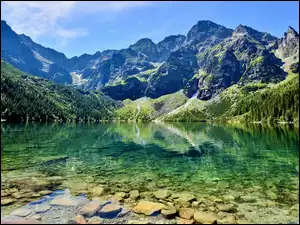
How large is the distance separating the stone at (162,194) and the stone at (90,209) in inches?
245

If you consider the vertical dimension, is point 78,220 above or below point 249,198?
below

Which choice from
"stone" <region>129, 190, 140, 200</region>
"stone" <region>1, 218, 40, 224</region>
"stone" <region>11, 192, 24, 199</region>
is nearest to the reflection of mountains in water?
"stone" <region>129, 190, 140, 200</region>

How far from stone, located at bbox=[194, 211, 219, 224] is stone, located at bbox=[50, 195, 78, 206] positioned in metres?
10.5

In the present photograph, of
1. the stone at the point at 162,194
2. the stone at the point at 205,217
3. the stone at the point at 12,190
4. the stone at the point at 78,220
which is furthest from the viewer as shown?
the stone at the point at 12,190

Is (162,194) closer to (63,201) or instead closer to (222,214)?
(222,214)

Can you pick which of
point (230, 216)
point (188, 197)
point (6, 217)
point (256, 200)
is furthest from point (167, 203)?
point (6, 217)

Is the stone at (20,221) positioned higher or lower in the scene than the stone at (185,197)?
higher

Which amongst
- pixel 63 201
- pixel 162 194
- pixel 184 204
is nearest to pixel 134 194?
pixel 162 194

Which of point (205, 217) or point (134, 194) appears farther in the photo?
point (134, 194)

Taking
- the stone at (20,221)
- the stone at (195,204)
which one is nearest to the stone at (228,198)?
the stone at (195,204)

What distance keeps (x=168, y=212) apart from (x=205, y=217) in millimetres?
2988

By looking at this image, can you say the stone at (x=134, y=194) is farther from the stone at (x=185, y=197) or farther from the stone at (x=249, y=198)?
the stone at (x=249, y=198)

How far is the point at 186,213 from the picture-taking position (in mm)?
20609

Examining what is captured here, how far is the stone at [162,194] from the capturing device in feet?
83.6
